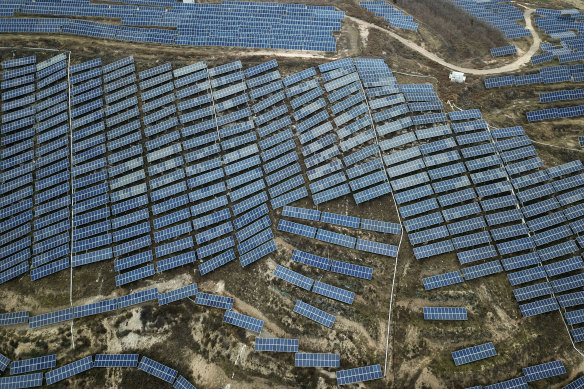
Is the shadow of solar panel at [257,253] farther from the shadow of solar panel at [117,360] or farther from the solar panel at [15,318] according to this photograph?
the solar panel at [15,318]

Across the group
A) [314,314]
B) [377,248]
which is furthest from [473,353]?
[314,314]

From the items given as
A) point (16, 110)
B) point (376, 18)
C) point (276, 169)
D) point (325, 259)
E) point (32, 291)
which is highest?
point (376, 18)

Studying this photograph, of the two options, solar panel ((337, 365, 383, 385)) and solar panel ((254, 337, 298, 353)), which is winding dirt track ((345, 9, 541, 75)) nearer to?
solar panel ((337, 365, 383, 385))

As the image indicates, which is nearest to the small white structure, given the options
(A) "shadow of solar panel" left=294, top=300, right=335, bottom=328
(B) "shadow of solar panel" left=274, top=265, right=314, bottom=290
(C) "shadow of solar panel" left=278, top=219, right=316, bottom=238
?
(C) "shadow of solar panel" left=278, top=219, right=316, bottom=238

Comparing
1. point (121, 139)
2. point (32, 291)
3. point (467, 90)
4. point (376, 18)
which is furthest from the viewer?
point (376, 18)

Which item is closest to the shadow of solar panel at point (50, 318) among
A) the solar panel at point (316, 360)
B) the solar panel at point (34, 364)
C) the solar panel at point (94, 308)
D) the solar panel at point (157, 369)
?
the solar panel at point (94, 308)

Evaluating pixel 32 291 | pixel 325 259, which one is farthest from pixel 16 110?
pixel 325 259

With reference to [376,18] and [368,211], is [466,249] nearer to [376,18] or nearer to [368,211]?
[368,211]

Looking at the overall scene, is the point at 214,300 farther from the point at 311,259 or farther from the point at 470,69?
the point at 470,69
